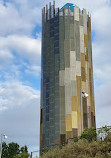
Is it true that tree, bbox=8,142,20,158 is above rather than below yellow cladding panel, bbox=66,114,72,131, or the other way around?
below

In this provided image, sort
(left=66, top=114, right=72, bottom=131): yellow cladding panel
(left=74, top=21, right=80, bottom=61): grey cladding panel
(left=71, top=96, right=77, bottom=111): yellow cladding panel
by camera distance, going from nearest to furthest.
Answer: (left=66, top=114, right=72, bottom=131): yellow cladding panel → (left=71, top=96, right=77, bottom=111): yellow cladding panel → (left=74, top=21, right=80, bottom=61): grey cladding panel

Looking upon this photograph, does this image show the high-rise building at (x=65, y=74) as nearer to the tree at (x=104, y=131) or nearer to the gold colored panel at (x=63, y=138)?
the gold colored panel at (x=63, y=138)

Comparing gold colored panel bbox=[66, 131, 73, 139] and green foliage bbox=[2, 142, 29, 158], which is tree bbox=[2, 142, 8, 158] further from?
gold colored panel bbox=[66, 131, 73, 139]

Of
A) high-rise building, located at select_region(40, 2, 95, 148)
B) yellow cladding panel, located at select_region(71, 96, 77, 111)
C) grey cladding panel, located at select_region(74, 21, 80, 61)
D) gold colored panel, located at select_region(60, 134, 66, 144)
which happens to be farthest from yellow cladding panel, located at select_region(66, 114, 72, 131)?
grey cladding panel, located at select_region(74, 21, 80, 61)

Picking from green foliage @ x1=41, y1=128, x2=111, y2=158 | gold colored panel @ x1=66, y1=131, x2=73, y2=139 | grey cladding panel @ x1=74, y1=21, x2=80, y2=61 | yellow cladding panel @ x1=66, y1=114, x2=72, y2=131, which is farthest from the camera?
grey cladding panel @ x1=74, y1=21, x2=80, y2=61

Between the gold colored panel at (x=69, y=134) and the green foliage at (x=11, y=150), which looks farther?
the green foliage at (x=11, y=150)

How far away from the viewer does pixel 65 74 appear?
157ft

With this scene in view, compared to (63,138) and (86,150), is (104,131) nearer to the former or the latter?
(86,150)

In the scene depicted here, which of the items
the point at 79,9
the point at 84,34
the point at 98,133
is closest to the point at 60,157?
the point at 98,133

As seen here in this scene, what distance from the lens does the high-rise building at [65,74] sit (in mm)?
45656

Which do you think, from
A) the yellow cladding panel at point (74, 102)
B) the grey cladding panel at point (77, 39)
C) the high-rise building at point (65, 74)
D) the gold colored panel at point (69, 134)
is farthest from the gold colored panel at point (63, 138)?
the grey cladding panel at point (77, 39)

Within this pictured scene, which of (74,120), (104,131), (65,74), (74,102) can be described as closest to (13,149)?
(74,120)

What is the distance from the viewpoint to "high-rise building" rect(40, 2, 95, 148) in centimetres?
4566

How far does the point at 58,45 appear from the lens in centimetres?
4991
